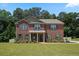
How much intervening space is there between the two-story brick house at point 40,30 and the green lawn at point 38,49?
0.31 meters

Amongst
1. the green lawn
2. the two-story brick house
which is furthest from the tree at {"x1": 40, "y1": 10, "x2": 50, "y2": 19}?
the green lawn

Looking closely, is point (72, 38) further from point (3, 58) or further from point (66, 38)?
point (3, 58)

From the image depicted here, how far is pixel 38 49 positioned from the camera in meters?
16.1

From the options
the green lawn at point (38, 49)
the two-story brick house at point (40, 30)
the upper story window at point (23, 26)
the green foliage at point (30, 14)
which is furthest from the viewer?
the upper story window at point (23, 26)

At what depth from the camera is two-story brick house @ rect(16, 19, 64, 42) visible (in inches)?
669

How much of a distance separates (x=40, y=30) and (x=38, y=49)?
3511 millimetres

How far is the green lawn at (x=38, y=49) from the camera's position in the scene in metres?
15.3

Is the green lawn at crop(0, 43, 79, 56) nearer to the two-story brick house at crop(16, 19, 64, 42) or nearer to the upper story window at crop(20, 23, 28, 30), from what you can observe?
the two-story brick house at crop(16, 19, 64, 42)

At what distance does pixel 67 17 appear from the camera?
16.1 meters

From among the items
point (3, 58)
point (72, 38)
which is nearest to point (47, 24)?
point (72, 38)

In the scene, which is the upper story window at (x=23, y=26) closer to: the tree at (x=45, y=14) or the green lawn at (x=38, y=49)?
the green lawn at (x=38, y=49)

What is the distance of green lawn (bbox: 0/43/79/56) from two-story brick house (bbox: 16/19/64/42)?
31 centimetres

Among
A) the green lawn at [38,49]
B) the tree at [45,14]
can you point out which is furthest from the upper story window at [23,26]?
the tree at [45,14]

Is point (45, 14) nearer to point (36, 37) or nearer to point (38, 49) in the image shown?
point (38, 49)
